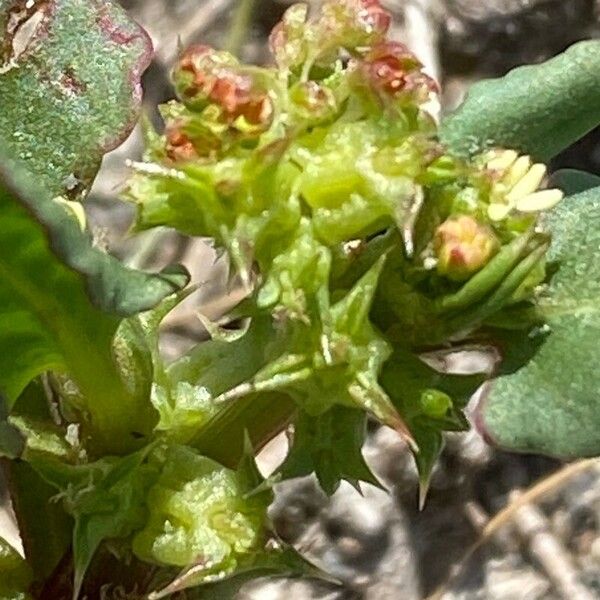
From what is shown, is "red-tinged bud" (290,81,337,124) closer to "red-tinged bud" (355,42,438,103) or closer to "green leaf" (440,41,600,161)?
"red-tinged bud" (355,42,438,103)

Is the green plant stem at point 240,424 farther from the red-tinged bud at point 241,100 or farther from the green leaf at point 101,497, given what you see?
the red-tinged bud at point 241,100

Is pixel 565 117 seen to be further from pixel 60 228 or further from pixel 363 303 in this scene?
pixel 60 228

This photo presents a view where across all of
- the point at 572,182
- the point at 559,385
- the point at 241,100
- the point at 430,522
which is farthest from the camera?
the point at 430,522

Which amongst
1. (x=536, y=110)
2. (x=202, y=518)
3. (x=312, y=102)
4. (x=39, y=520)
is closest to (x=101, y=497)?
(x=202, y=518)

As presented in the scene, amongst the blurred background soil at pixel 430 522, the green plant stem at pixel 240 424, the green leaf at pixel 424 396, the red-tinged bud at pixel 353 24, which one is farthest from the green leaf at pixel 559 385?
the blurred background soil at pixel 430 522

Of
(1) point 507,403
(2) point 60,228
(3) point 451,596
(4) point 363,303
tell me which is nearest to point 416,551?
(3) point 451,596

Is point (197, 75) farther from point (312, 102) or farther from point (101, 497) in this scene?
point (101, 497)

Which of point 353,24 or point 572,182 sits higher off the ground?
point 353,24

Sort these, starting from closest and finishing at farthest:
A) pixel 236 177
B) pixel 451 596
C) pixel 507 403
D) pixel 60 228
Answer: pixel 60 228 < pixel 236 177 < pixel 507 403 < pixel 451 596
